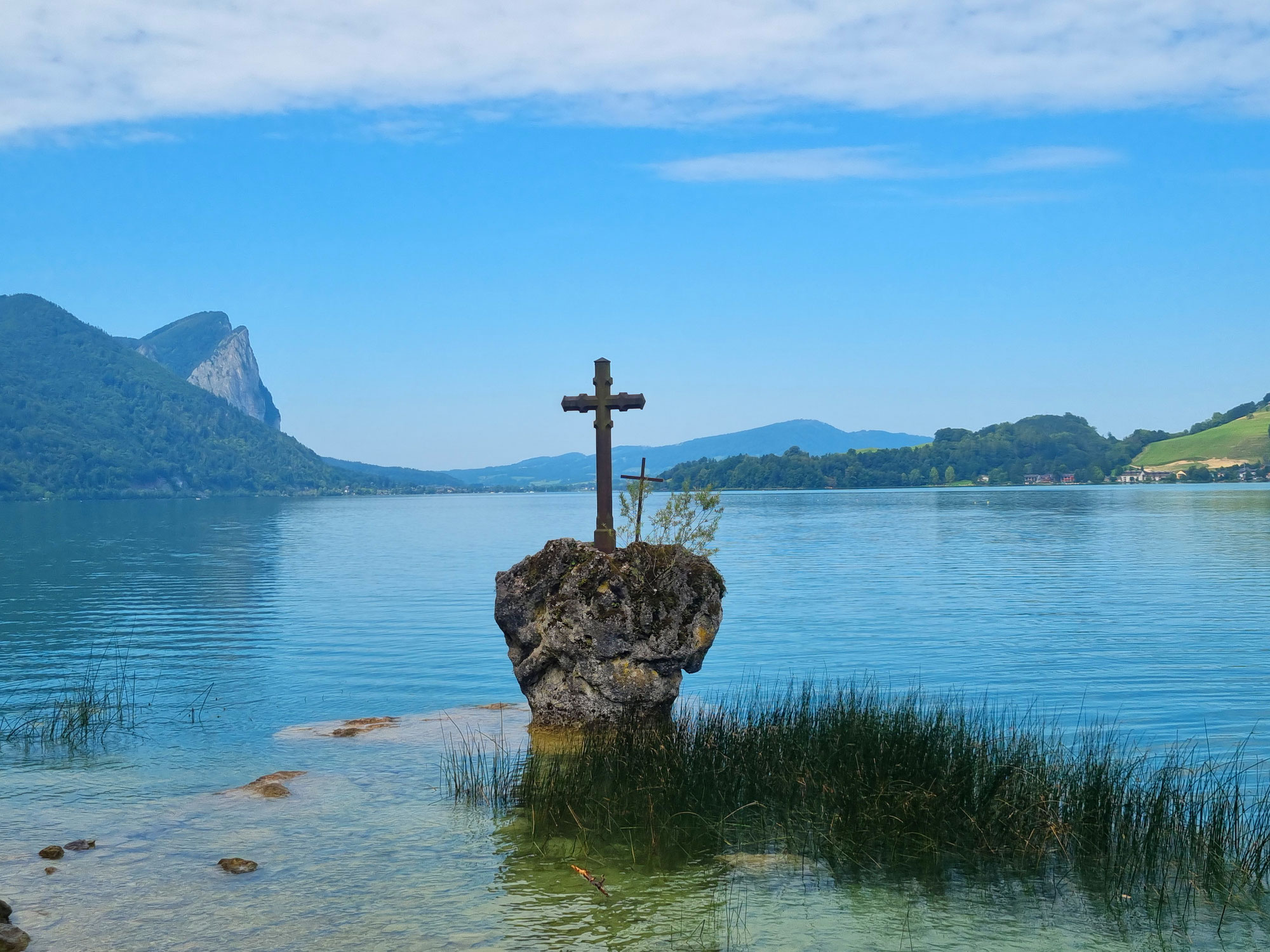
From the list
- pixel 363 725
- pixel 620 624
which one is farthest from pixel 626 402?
pixel 363 725

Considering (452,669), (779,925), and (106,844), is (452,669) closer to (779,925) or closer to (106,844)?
(106,844)

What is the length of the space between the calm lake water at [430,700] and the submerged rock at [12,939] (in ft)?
0.37

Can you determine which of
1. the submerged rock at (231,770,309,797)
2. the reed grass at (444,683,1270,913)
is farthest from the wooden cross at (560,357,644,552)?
the submerged rock at (231,770,309,797)

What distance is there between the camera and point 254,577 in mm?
46344

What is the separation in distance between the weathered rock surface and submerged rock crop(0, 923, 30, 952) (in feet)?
23.5

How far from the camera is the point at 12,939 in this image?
7199mm

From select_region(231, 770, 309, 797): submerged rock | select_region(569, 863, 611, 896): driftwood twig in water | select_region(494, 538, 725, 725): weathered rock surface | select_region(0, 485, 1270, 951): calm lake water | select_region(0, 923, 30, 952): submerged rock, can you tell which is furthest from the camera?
select_region(494, 538, 725, 725): weathered rock surface

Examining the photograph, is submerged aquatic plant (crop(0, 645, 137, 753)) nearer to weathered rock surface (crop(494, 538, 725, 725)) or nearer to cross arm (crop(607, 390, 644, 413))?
weathered rock surface (crop(494, 538, 725, 725))

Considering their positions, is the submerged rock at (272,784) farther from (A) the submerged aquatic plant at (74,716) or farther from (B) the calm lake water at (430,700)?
(A) the submerged aquatic plant at (74,716)

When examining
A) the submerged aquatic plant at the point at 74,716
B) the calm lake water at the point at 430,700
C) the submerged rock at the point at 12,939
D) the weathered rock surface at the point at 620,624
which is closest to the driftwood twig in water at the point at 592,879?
the calm lake water at the point at 430,700

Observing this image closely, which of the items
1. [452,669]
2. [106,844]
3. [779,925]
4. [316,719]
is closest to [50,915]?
[106,844]

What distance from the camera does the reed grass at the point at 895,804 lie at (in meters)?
8.99

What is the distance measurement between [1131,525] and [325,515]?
322 ft

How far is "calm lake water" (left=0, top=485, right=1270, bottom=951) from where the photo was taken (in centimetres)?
788
